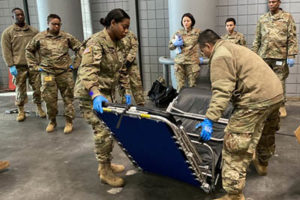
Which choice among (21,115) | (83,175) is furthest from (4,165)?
(21,115)

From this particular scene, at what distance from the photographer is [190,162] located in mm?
2283

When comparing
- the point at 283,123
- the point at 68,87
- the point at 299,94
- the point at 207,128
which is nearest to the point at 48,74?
the point at 68,87

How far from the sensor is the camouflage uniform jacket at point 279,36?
4.18 m

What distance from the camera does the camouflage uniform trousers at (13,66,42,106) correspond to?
484 cm

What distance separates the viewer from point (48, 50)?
4.20 meters

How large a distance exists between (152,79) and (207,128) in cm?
425

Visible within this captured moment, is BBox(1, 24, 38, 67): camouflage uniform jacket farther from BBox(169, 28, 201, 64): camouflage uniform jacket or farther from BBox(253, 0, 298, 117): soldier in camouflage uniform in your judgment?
BBox(253, 0, 298, 117): soldier in camouflage uniform

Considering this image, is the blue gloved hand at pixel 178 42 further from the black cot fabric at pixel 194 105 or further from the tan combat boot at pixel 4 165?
the tan combat boot at pixel 4 165

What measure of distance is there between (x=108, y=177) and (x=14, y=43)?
2952 mm

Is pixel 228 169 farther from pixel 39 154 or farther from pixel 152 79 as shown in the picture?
pixel 152 79

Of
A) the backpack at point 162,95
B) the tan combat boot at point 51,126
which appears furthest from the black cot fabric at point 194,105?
the tan combat boot at point 51,126

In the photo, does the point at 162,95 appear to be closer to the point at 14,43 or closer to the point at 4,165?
the point at 14,43

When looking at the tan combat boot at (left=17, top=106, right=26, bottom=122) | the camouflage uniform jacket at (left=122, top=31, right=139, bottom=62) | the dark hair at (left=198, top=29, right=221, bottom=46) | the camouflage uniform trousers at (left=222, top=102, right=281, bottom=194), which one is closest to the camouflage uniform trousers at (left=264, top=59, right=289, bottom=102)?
the camouflage uniform jacket at (left=122, top=31, right=139, bottom=62)

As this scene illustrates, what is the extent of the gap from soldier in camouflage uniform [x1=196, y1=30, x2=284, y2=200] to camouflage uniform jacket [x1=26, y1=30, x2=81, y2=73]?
2.62 metres
